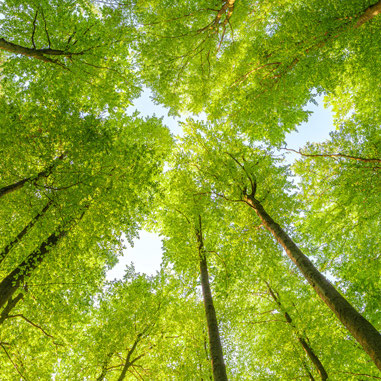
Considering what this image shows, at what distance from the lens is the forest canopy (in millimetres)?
5059

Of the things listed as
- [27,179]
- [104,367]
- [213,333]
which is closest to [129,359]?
[104,367]

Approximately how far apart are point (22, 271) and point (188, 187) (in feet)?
16.6

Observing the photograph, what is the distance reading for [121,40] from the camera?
18.4 ft

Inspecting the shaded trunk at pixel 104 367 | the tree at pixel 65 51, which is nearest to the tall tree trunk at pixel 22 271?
the tree at pixel 65 51

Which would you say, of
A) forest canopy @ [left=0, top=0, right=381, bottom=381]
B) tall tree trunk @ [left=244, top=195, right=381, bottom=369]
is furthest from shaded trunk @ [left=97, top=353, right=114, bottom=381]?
tall tree trunk @ [left=244, top=195, right=381, bottom=369]

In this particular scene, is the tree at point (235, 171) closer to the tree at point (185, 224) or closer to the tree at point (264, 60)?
the tree at point (185, 224)

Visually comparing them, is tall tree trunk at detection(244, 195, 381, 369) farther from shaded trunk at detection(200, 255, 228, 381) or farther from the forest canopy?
shaded trunk at detection(200, 255, 228, 381)

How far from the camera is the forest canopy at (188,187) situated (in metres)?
5.06

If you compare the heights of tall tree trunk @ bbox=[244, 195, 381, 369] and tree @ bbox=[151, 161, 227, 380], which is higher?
tree @ bbox=[151, 161, 227, 380]

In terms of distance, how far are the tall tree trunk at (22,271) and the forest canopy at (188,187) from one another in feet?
0.17

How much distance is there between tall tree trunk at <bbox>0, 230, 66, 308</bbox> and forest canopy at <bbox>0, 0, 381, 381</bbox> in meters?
0.05

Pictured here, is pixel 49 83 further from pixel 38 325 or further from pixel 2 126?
pixel 38 325

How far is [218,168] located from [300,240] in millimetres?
3458

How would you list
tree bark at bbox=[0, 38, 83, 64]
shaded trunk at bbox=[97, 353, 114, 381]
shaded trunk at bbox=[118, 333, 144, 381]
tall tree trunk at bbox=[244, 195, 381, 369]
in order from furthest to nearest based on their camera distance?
shaded trunk at bbox=[97, 353, 114, 381]
shaded trunk at bbox=[118, 333, 144, 381]
tree bark at bbox=[0, 38, 83, 64]
tall tree trunk at bbox=[244, 195, 381, 369]
